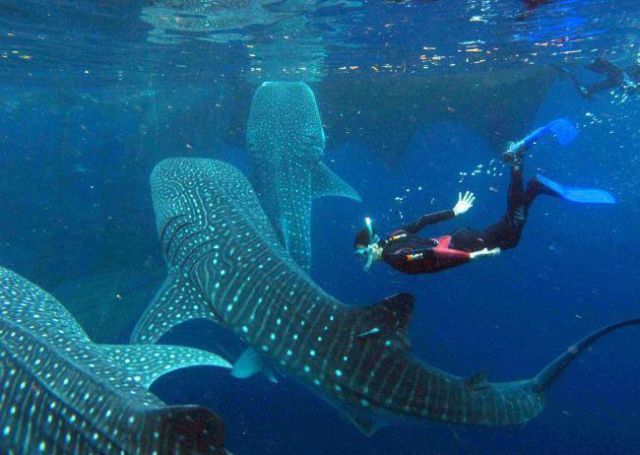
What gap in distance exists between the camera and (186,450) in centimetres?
313

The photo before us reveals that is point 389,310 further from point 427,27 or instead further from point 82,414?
point 427,27

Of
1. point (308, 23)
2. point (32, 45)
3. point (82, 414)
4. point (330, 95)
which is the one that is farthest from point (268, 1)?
point (82, 414)

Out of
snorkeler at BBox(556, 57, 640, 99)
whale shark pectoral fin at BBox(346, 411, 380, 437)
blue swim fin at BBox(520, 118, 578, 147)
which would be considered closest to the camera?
whale shark pectoral fin at BBox(346, 411, 380, 437)

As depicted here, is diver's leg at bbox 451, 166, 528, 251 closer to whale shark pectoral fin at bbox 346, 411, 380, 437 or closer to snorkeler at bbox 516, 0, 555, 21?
whale shark pectoral fin at bbox 346, 411, 380, 437

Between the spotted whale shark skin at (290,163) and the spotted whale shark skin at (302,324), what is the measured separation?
94cm

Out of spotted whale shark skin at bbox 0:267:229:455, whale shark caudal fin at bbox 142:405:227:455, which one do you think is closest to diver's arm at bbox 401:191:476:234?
spotted whale shark skin at bbox 0:267:229:455

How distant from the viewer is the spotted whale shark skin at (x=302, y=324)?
13.2ft

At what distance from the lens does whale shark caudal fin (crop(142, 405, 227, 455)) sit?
123 inches

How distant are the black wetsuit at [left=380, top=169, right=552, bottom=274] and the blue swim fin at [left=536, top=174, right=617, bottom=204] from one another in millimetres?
113

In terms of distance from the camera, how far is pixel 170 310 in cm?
590

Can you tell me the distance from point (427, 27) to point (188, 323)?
11141 millimetres

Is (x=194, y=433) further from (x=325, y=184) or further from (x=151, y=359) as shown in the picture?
(x=325, y=184)

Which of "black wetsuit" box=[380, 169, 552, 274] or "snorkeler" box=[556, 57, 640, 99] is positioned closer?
"black wetsuit" box=[380, 169, 552, 274]

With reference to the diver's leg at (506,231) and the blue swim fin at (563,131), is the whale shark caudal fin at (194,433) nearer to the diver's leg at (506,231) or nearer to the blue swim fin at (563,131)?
the diver's leg at (506,231)
